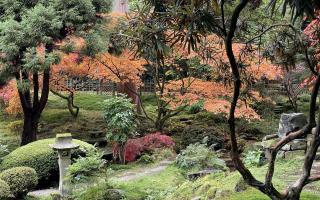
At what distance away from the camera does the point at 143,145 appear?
1417 cm

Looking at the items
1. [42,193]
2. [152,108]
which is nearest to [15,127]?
[152,108]

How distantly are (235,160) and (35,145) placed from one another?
30.7ft

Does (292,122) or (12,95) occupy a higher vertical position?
(12,95)

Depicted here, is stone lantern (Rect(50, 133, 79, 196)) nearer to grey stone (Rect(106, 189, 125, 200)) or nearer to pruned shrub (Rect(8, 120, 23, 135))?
grey stone (Rect(106, 189, 125, 200))

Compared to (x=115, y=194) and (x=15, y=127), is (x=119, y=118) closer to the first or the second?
(x=115, y=194)

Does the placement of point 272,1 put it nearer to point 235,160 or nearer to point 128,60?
point 235,160

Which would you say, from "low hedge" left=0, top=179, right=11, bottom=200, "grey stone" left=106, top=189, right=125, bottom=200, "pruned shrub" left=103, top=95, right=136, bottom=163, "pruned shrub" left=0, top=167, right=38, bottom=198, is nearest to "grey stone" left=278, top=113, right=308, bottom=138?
"grey stone" left=106, top=189, right=125, bottom=200

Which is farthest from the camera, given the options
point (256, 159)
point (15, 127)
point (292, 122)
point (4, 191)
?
point (15, 127)

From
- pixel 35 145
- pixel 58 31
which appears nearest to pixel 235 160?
pixel 35 145

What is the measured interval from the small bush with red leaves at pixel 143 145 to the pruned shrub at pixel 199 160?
83.8 inches

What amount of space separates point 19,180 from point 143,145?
5.25 m

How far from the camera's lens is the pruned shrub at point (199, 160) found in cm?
1048

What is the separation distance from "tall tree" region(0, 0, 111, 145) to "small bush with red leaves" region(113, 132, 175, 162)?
3283mm

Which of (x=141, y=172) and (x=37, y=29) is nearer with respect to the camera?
(x=141, y=172)
